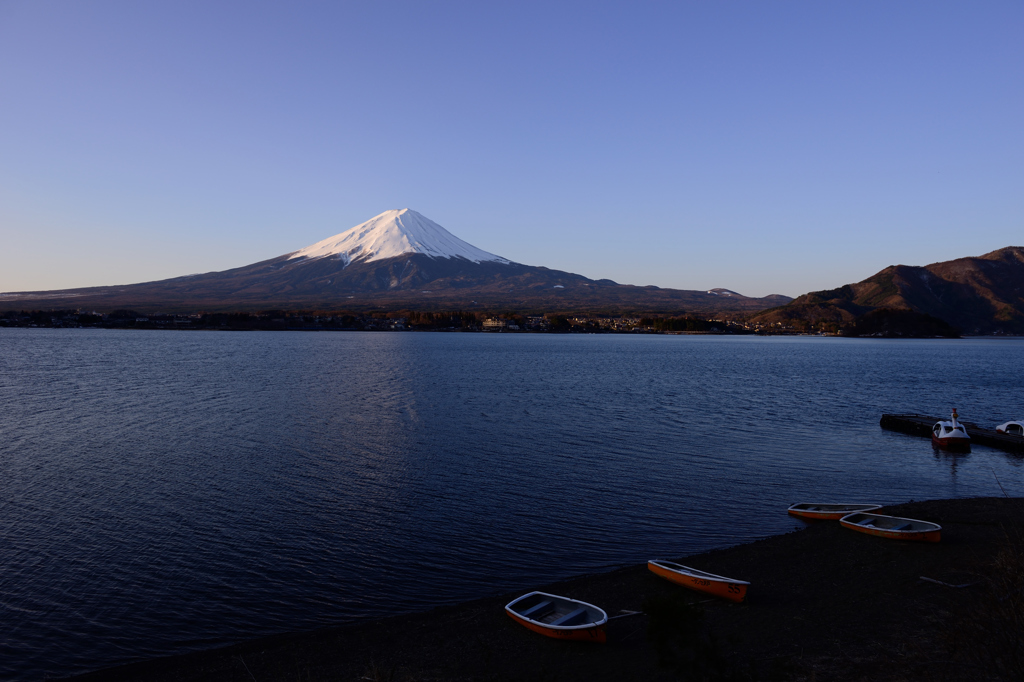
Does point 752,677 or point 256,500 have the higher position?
point 752,677

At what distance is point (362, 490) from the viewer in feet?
60.3

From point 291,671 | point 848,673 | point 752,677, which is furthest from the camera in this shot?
point 291,671

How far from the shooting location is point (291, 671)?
8.88 m

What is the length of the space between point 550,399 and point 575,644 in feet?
98.1

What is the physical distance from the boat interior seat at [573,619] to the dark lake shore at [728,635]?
0.31 metres

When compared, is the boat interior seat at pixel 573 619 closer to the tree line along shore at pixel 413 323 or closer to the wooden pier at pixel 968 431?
the wooden pier at pixel 968 431

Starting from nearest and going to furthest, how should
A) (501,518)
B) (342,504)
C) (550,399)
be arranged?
(501,518), (342,504), (550,399)

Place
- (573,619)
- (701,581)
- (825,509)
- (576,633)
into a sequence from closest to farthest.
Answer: (576,633) → (573,619) → (701,581) → (825,509)

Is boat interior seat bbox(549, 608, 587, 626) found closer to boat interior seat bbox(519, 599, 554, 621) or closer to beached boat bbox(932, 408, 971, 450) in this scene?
boat interior seat bbox(519, 599, 554, 621)

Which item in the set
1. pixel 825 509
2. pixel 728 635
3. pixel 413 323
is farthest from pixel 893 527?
pixel 413 323

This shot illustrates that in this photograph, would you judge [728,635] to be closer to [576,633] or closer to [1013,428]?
[576,633]

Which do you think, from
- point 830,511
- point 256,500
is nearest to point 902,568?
point 830,511

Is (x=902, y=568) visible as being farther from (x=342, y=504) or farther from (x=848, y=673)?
(x=342, y=504)

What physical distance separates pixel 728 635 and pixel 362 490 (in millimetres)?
11929
